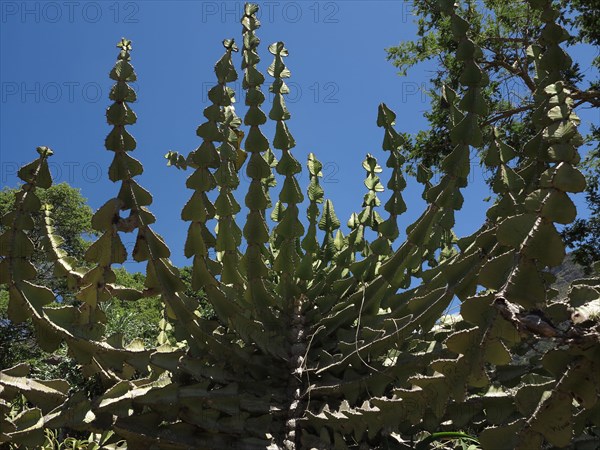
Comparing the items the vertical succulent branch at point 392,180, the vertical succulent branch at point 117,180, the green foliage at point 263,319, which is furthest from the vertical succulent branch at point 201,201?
the vertical succulent branch at point 392,180

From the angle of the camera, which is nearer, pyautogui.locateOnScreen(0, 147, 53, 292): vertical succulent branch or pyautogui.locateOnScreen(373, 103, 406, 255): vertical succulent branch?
pyautogui.locateOnScreen(0, 147, 53, 292): vertical succulent branch

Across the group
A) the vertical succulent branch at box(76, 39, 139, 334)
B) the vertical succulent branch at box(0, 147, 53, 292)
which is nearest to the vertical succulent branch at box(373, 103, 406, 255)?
the vertical succulent branch at box(76, 39, 139, 334)

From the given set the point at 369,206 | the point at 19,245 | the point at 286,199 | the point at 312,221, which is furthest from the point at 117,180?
the point at 369,206

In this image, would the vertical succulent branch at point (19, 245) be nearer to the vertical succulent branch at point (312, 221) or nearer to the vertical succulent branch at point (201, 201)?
the vertical succulent branch at point (201, 201)

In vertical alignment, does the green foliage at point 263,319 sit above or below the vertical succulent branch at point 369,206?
below

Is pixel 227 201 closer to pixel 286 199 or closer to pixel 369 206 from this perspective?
pixel 286 199

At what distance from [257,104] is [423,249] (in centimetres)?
82

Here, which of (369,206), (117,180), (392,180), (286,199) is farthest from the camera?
(369,206)

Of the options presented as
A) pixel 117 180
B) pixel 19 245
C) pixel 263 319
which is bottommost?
pixel 263 319

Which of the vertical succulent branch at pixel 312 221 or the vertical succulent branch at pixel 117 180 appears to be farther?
the vertical succulent branch at pixel 312 221

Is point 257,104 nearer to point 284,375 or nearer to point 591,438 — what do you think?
point 284,375

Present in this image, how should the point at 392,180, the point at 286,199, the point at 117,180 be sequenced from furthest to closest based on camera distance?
1. the point at 392,180
2. the point at 286,199
3. the point at 117,180

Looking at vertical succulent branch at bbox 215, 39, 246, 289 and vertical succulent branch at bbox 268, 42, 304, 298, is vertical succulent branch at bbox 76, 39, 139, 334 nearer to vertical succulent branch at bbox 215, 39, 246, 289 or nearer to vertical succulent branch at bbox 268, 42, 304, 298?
vertical succulent branch at bbox 215, 39, 246, 289

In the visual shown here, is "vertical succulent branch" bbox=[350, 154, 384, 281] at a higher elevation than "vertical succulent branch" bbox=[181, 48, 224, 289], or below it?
higher
